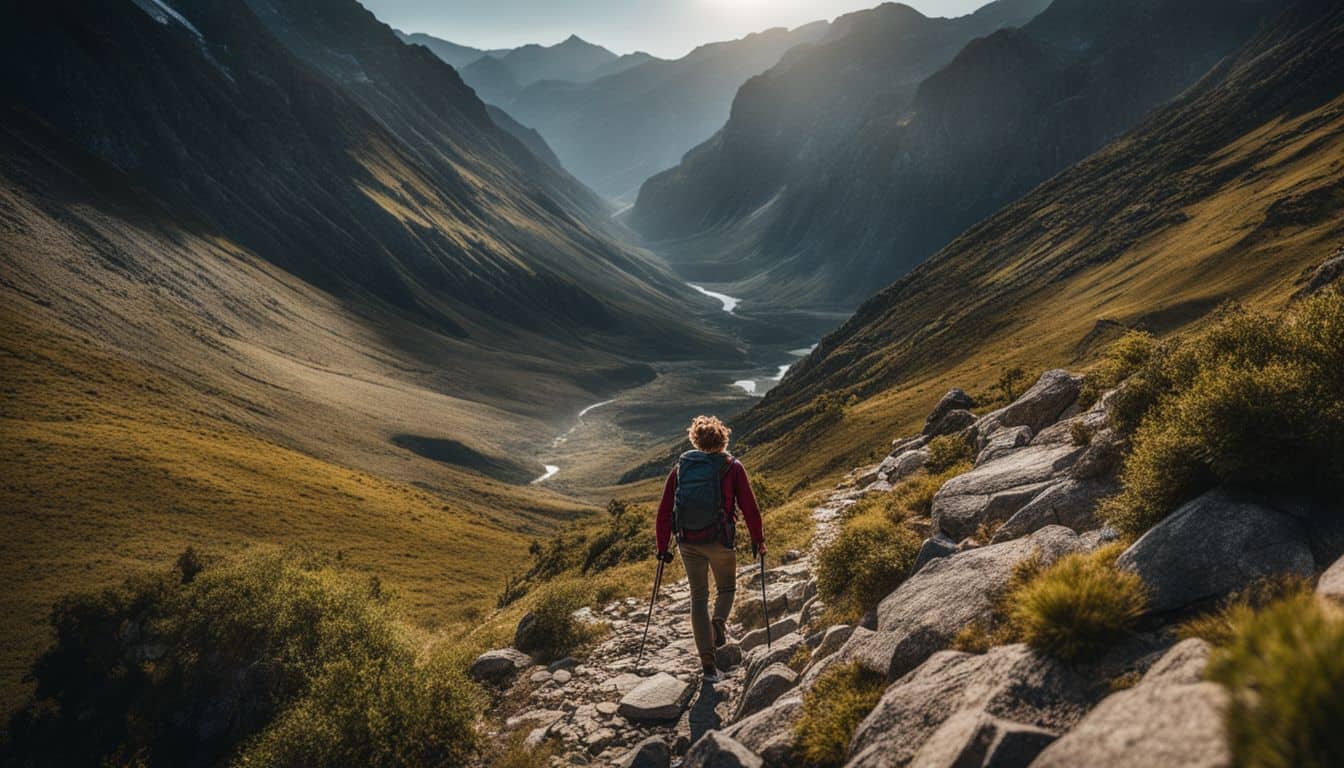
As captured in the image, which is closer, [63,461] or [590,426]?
[63,461]

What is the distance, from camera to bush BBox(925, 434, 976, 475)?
18.6 meters

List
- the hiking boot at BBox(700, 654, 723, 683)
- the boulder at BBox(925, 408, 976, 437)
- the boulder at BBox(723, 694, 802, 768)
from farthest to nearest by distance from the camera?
1. the boulder at BBox(925, 408, 976, 437)
2. the hiking boot at BBox(700, 654, 723, 683)
3. the boulder at BBox(723, 694, 802, 768)

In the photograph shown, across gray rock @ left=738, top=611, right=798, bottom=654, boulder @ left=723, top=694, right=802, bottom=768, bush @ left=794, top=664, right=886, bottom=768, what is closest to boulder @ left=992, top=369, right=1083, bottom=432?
gray rock @ left=738, top=611, right=798, bottom=654

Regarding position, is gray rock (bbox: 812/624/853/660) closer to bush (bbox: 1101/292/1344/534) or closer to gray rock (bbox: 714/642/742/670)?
gray rock (bbox: 714/642/742/670)

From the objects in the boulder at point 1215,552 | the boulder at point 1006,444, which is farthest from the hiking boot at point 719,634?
the boulder at point 1006,444

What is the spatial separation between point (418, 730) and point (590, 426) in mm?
153890

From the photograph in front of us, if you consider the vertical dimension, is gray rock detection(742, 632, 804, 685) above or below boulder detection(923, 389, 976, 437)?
above

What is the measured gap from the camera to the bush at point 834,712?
23.6 ft

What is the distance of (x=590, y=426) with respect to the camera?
164375mm

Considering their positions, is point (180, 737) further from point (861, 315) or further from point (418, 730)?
point (861, 315)

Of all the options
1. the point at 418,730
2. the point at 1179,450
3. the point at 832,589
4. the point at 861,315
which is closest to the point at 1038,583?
the point at 1179,450

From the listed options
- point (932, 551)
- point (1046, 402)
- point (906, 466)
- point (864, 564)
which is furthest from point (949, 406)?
point (932, 551)

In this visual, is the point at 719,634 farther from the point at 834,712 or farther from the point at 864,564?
the point at 834,712

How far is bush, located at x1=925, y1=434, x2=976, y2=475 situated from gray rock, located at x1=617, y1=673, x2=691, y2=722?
35.6 ft
